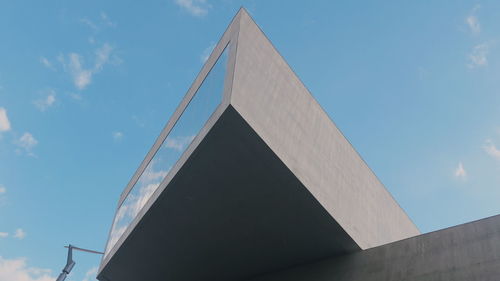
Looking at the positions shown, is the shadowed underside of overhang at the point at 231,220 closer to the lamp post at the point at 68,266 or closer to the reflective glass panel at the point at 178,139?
the reflective glass panel at the point at 178,139

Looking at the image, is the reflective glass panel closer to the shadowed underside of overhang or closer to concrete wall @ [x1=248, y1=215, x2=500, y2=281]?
the shadowed underside of overhang

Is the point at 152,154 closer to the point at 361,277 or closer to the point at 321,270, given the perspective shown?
the point at 321,270

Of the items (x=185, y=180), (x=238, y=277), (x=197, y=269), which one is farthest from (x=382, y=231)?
(x=185, y=180)

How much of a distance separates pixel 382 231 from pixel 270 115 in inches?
214

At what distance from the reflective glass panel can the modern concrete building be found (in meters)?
0.06

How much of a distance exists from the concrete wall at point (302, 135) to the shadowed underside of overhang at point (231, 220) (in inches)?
12.3

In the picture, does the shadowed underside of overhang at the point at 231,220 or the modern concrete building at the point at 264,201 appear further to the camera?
the shadowed underside of overhang at the point at 231,220

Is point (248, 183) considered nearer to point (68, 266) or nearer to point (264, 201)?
point (264, 201)

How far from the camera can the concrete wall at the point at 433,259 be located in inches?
303

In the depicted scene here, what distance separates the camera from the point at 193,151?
8.80 meters

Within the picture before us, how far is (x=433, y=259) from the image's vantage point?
8430 mm

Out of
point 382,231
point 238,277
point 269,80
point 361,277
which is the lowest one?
point 382,231

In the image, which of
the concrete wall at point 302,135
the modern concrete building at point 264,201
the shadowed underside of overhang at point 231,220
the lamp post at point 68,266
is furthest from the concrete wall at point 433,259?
the lamp post at point 68,266

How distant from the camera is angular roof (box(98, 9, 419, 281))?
8648 mm
